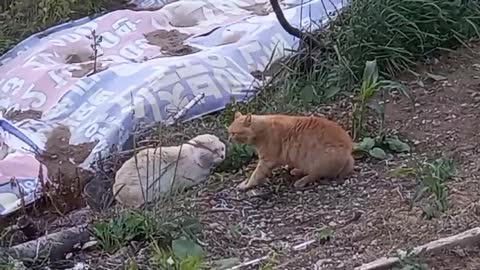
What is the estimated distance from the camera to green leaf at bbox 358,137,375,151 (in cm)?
418

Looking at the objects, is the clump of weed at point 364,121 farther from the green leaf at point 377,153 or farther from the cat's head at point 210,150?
the cat's head at point 210,150

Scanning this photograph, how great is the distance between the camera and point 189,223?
342cm

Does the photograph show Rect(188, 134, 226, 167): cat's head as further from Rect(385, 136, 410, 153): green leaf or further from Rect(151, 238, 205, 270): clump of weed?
Rect(151, 238, 205, 270): clump of weed

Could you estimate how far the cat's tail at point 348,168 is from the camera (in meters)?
3.94

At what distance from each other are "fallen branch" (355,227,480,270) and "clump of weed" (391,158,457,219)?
0.26 metres

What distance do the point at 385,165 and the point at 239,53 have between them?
182cm

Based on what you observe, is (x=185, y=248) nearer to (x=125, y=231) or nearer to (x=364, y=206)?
(x=125, y=231)

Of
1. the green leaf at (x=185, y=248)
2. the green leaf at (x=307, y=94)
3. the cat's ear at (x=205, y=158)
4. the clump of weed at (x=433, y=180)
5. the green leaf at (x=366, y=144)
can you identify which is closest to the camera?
the green leaf at (x=185, y=248)

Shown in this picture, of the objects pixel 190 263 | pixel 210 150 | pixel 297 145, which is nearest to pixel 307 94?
pixel 210 150

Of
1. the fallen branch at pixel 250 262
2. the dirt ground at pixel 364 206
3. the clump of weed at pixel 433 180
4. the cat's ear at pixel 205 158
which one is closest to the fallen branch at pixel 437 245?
the dirt ground at pixel 364 206

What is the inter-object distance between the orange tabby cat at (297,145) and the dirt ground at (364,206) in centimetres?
6

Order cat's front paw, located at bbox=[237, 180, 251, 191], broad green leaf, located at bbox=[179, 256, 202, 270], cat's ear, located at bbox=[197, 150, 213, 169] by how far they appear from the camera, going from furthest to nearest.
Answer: cat's ear, located at bbox=[197, 150, 213, 169] < cat's front paw, located at bbox=[237, 180, 251, 191] < broad green leaf, located at bbox=[179, 256, 202, 270]

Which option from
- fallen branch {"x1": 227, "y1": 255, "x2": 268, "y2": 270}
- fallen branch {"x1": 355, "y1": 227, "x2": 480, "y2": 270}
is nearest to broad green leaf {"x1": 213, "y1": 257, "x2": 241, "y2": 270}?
fallen branch {"x1": 227, "y1": 255, "x2": 268, "y2": 270}

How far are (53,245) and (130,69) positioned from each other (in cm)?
222
